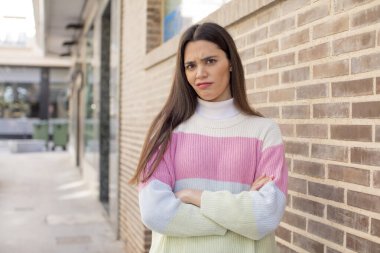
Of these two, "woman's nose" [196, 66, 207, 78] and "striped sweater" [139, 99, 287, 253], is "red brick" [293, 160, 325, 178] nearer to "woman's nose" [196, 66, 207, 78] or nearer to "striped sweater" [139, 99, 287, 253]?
"striped sweater" [139, 99, 287, 253]

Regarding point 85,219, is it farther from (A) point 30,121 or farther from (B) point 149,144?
(A) point 30,121

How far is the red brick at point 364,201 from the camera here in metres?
1.76

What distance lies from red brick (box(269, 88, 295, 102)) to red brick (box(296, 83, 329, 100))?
2.3 inches

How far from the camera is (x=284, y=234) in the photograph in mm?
2424

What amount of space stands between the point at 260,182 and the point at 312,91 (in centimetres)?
59

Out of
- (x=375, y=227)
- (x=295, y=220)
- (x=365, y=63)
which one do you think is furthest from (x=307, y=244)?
(x=365, y=63)

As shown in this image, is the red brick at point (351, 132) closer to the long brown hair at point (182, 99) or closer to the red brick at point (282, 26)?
the long brown hair at point (182, 99)

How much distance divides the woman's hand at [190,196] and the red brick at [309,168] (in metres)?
0.61

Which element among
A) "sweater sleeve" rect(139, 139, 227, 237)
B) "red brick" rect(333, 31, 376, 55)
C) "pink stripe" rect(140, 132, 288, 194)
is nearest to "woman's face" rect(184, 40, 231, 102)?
"pink stripe" rect(140, 132, 288, 194)

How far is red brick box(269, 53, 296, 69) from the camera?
2.33 meters

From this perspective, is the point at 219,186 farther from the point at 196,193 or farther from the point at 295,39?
the point at 295,39

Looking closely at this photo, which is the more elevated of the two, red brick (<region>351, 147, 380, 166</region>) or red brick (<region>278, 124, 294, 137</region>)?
red brick (<region>278, 124, 294, 137</region>)

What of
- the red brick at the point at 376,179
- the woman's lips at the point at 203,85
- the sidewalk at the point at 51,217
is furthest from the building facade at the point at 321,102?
the sidewalk at the point at 51,217

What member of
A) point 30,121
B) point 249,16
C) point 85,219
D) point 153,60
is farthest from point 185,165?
point 30,121
